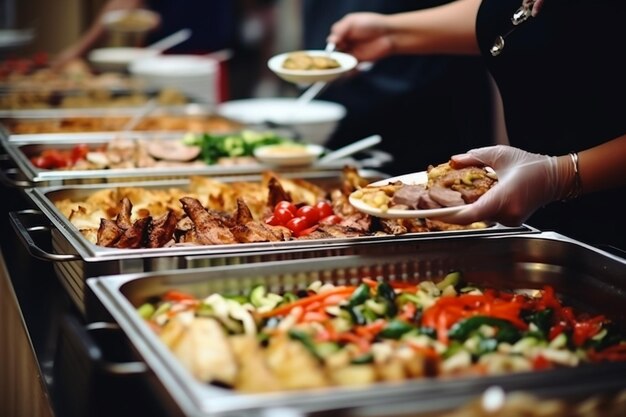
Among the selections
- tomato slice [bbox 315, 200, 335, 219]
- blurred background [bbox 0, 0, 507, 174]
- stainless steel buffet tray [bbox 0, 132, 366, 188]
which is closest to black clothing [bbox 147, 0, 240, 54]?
blurred background [bbox 0, 0, 507, 174]

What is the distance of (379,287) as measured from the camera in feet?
6.49

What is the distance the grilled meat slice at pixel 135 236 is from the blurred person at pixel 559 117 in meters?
0.78

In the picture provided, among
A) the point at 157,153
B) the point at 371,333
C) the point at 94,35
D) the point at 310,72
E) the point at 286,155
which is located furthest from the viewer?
the point at 94,35

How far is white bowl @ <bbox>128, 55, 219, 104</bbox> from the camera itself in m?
5.09

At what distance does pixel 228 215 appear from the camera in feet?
8.57

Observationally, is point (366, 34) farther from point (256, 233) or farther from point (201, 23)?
point (201, 23)

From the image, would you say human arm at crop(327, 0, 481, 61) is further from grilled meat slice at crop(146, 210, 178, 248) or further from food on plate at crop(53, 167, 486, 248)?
grilled meat slice at crop(146, 210, 178, 248)

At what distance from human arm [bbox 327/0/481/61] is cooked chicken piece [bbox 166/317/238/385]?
1829 mm

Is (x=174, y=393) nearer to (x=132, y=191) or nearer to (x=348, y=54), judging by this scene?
(x=132, y=191)

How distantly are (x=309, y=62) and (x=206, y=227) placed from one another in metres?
0.95

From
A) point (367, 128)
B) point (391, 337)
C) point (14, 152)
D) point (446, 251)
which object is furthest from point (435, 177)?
point (367, 128)

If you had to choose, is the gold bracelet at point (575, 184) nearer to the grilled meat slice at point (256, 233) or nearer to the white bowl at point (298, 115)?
the grilled meat slice at point (256, 233)

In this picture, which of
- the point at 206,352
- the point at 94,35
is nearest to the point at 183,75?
the point at 94,35


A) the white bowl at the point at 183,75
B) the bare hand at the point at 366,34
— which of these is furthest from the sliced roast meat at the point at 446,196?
the white bowl at the point at 183,75
